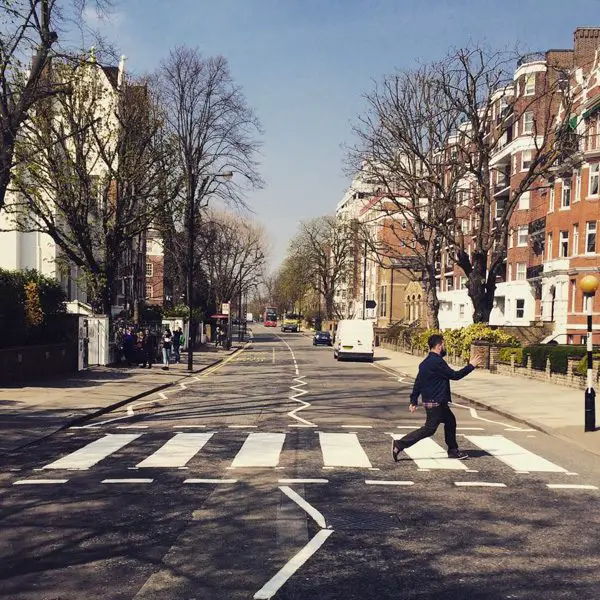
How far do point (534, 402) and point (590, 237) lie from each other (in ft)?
84.2

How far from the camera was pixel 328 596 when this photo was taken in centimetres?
495

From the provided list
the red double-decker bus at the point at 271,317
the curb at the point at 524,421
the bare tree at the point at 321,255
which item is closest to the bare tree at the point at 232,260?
the bare tree at the point at 321,255

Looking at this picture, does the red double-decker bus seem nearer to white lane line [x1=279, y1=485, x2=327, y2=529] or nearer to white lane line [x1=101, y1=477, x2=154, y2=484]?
white lane line [x1=101, y1=477, x2=154, y2=484]

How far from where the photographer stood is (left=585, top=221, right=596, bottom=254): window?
4103 centimetres

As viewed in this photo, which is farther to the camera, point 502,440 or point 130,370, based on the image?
point 130,370

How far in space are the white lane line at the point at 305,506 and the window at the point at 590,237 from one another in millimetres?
37572

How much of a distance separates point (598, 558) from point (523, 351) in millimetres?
23824

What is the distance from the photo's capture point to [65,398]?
1770 centimetres

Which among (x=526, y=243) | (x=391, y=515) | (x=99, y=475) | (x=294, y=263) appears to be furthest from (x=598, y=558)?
(x=294, y=263)

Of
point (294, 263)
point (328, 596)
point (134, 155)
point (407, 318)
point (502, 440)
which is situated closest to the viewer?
point (328, 596)

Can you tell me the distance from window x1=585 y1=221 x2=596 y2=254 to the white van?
Result: 1382 centimetres

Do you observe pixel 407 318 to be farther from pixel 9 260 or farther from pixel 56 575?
pixel 56 575

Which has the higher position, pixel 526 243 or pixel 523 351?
pixel 526 243

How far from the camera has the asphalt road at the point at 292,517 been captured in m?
5.27
